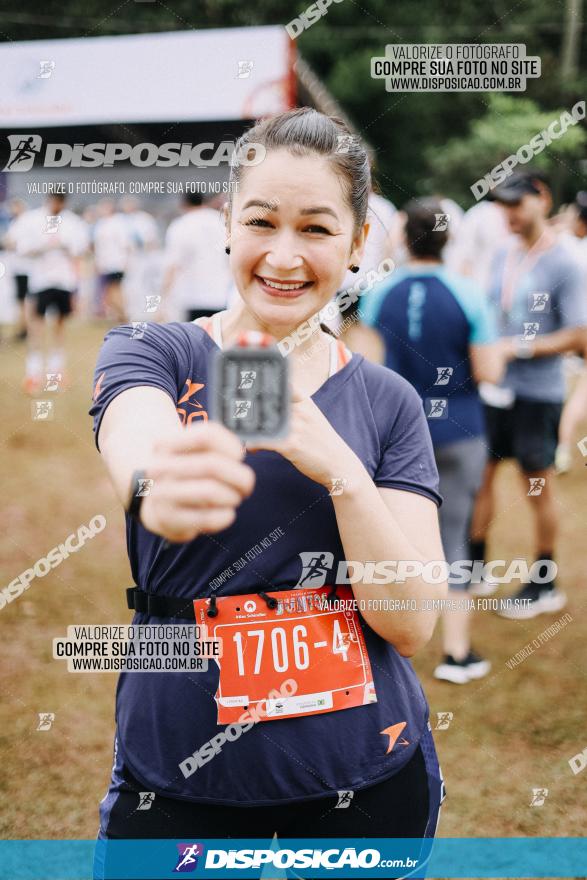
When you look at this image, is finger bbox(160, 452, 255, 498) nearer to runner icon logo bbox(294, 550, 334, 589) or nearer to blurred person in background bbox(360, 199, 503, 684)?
runner icon logo bbox(294, 550, 334, 589)

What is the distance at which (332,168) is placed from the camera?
4.52ft

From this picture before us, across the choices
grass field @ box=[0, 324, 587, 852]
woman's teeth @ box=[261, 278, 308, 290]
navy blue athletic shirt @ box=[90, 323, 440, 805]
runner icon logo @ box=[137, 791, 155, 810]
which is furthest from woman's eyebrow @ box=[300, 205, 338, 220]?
grass field @ box=[0, 324, 587, 852]

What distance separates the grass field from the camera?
124 inches

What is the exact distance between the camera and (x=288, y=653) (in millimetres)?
1432

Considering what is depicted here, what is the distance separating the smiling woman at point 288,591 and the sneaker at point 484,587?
11.8 ft

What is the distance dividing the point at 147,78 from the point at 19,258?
8.74 feet

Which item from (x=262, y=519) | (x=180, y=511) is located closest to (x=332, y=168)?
(x=262, y=519)

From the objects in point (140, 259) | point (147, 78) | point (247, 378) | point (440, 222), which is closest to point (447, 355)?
point (440, 222)

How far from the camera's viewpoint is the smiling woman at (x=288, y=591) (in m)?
1.34

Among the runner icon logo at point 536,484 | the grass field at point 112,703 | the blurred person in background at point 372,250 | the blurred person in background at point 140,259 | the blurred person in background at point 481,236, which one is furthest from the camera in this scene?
the blurred person in background at point 140,259

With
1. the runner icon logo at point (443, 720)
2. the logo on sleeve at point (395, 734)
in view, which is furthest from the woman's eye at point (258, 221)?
the runner icon logo at point (443, 720)

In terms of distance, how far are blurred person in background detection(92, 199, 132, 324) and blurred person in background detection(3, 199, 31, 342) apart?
1224mm

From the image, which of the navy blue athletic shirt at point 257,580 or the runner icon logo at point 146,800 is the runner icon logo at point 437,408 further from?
the runner icon logo at point 146,800

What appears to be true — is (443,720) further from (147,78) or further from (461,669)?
(147,78)
